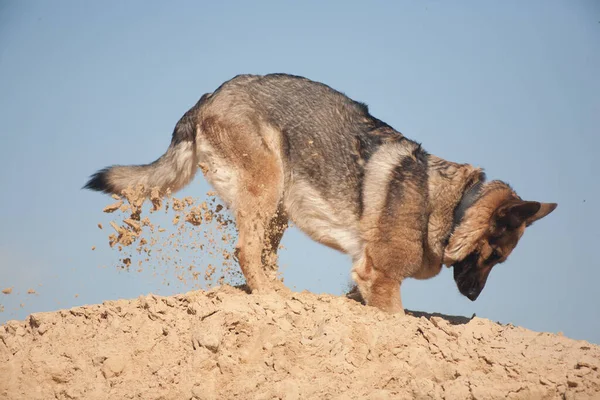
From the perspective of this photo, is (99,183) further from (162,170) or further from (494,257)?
(494,257)

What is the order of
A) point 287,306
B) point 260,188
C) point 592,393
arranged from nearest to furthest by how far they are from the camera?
point 592,393 < point 287,306 < point 260,188

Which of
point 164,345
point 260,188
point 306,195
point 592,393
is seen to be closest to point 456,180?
point 306,195

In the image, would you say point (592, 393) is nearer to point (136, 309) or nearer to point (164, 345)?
point (164, 345)

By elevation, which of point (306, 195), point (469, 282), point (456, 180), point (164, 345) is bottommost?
point (164, 345)

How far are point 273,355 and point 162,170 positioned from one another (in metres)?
2.99

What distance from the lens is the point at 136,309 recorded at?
7211mm

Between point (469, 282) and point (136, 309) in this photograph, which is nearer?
point (136, 309)

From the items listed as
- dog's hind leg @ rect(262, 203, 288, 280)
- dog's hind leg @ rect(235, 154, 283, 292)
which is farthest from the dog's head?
dog's hind leg @ rect(235, 154, 283, 292)

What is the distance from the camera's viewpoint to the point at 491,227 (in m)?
7.76

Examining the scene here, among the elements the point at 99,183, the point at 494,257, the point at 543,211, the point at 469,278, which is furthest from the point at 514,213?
the point at 99,183

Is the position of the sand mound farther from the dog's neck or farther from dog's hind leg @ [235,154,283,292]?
the dog's neck

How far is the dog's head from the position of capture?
7.66 metres

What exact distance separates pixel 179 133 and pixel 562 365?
502 centimetres

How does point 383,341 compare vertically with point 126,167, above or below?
below
